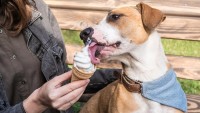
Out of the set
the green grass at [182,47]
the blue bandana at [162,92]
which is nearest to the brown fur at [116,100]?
the blue bandana at [162,92]

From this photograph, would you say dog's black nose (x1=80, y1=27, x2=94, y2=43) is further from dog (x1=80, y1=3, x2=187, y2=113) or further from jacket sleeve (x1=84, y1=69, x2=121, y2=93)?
jacket sleeve (x1=84, y1=69, x2=121, y2=93)

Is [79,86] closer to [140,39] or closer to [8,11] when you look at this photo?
[140,39]

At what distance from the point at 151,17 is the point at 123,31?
0.17m

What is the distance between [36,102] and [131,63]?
59 cm

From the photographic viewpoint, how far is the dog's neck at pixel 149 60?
101 inches

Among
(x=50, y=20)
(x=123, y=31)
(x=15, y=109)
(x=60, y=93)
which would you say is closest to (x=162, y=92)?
(x=123, y=31)

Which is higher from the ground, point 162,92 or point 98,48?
point 98,48

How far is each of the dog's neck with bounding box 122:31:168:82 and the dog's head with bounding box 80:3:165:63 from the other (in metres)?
0.04

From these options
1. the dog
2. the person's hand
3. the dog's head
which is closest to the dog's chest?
the dog

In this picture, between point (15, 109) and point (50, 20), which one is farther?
point (50, 20)

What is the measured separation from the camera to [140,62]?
8.49 ft

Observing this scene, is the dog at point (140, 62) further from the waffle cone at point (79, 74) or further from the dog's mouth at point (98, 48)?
the waffle cone at point (79, 74)

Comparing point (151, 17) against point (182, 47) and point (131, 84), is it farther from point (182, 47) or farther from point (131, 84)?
point (182, 47)

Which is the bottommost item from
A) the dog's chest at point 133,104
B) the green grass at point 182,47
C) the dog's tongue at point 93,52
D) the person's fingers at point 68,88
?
the green grass at point 182,47
